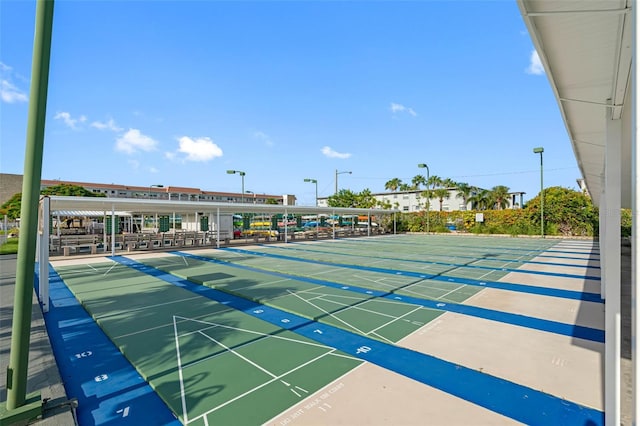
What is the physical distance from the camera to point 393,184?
6900cm

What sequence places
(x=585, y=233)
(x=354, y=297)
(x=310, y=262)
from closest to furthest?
(x=354, y=297) < (x=310, y=262) < (x=585, y=233)

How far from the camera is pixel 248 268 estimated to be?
41.1 feet

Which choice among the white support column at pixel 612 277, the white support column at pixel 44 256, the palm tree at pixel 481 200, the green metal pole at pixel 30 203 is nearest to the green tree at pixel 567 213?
the palm tree at pixel 481 200

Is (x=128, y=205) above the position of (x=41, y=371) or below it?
above

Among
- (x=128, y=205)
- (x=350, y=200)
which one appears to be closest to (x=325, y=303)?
(x=128, y=205)

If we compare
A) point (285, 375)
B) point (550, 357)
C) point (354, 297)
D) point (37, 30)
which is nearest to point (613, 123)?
point (550, 357)

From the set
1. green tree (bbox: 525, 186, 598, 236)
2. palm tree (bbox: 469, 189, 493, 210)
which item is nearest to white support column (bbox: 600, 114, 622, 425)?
green tree (bbox: 525, 186, 598, 236)

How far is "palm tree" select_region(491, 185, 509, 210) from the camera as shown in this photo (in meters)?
56.7

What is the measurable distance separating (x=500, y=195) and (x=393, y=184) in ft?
67.0

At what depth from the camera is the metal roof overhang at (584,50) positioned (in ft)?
8.77

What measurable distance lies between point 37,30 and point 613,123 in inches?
254

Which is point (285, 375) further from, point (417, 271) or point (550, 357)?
point (417, 271)

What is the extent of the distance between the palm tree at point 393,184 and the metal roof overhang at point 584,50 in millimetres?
64647

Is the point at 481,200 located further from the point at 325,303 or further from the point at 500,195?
the point at 325,303
